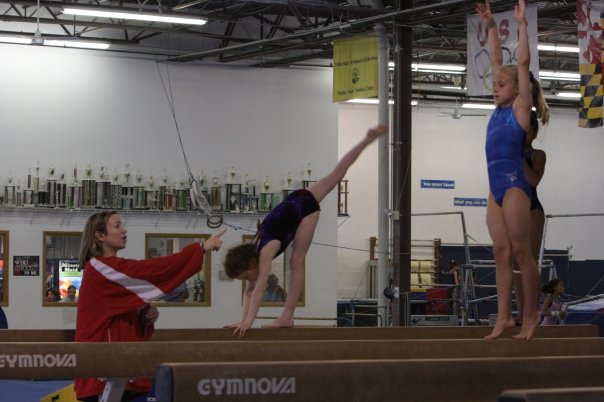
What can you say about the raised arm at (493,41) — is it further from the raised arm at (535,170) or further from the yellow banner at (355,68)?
the yellow banner at (355,68)

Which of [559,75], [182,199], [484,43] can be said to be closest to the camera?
[484,43]

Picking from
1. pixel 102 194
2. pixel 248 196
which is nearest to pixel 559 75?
pixel 248 196

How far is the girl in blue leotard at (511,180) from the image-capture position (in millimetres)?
5766

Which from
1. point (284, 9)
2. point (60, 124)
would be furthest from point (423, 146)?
point (60, 124)

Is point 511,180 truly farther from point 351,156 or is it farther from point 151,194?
point 151,194

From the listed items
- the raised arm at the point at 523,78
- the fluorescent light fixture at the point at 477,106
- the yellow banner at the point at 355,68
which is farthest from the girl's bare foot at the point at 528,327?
the fluorescent light fixture at the point at 477,106

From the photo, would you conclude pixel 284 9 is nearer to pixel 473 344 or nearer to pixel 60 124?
pixel 60 124

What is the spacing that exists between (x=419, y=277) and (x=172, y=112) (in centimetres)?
1003

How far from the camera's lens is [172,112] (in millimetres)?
21234

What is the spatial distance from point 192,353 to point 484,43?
11.9 metres

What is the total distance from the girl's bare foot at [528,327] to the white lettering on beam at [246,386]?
7.16 feet

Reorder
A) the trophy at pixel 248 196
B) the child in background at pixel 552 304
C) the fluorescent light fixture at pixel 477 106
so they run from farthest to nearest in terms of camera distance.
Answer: the fluorescent light fixture at pixel 477 106 < the trophy at pixel 248 196 < the child in background at pixel 552 304

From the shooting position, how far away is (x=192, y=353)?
4.86 metres

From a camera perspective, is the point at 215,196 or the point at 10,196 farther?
the point at 215,196
